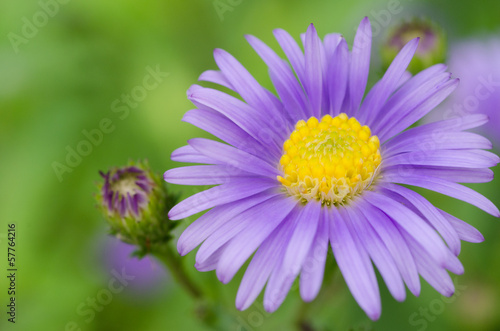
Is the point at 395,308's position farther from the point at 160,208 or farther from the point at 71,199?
the point at 71,199

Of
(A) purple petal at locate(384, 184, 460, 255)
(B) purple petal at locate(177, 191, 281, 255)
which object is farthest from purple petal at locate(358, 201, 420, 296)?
(B) purple petal at locate(177, 191, 281, 255)

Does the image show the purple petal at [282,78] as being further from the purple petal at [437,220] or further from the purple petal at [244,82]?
the purple petal at [437,220]

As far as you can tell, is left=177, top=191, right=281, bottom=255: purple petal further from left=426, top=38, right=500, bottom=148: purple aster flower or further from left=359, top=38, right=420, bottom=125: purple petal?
left=426, top=38, right=500, bottom=148: purple aster flower

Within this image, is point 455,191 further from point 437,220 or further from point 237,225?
point 237,225

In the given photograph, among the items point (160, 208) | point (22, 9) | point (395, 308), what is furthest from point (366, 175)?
point (22, 9)

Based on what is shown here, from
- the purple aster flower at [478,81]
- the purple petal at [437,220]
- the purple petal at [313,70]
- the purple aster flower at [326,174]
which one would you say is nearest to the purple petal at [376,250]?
the purple aster flower at [326,174]

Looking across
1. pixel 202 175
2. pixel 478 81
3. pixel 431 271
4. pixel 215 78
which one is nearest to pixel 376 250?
pixel 431 271
